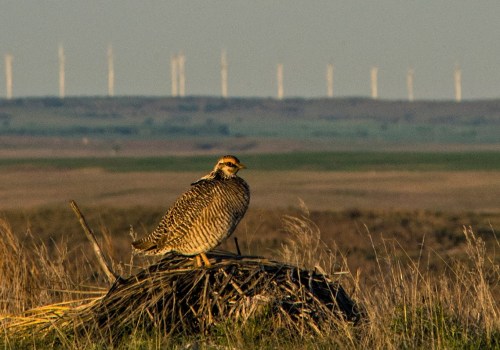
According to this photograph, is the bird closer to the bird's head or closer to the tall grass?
the bird's head

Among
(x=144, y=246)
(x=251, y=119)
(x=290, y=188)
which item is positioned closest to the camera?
(x=144, y=246)

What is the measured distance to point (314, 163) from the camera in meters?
73.7

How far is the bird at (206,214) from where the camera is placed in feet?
30.9

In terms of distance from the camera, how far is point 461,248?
1173 inches

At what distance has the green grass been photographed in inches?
2687

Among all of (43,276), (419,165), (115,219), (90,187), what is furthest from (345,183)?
(43,276)

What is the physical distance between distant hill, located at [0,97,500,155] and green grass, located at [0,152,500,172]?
43372mm

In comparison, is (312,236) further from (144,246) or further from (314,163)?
Answer: (314,163)

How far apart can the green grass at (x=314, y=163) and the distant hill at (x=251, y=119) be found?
43.4 meters

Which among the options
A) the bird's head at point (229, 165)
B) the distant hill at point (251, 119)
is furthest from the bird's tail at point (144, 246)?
the distant hill at point (251, 119)

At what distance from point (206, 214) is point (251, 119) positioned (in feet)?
483

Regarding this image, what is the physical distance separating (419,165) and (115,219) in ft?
116

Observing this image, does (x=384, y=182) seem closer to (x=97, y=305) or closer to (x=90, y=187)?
(x=90, y=187)

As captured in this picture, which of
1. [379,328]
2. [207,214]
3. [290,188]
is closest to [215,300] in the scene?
[207,214]
